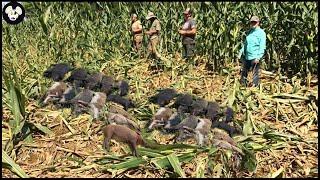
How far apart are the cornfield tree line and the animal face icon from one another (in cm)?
25

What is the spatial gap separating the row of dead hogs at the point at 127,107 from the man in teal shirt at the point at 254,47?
127cm

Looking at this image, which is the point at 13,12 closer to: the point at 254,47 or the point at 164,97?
the point at 164,97

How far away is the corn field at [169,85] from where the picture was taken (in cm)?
480

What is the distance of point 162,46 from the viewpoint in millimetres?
9000

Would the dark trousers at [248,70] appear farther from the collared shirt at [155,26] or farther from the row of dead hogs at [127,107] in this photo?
the collared shirt at [155,26]

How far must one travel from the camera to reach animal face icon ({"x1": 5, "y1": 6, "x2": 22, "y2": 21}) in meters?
8.07

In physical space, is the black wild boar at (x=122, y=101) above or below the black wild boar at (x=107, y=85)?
below

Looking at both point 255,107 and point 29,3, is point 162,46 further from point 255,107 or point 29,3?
point 29,3

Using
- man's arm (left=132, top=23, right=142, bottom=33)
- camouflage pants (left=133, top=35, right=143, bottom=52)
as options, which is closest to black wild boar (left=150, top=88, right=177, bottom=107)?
camouflage pants (left=133, top=35, right=143, bottom=52)

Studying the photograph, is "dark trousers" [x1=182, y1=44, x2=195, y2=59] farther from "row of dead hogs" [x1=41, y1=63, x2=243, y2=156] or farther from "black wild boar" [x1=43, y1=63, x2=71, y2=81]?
"black wild boar" [x1=43, y1=63, x2=71, y2=81]

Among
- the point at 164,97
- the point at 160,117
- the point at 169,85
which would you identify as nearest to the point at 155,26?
the point at 169,85

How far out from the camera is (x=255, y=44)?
701cm

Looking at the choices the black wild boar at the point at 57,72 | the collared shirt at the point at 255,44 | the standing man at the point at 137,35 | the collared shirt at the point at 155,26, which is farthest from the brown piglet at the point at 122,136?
the standing man at the point at 137,35

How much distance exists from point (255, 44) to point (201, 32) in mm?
1994
